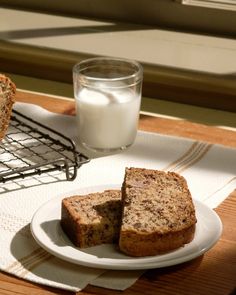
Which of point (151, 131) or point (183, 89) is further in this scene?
point (183, 89)

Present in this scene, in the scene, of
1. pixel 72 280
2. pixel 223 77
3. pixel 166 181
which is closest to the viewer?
pixel 72 280

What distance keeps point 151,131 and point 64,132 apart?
0.17 metres

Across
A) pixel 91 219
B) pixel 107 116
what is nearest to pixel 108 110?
pixel 107 116

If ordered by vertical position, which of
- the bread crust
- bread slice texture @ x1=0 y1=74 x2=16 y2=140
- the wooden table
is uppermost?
bread slice texture @ x1=0 y1=74 x2=16 y2=140

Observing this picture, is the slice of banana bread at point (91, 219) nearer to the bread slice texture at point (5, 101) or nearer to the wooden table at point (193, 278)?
the wooden table at point (193, 278)

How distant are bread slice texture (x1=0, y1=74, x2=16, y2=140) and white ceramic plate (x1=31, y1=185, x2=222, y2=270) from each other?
31 centimetres

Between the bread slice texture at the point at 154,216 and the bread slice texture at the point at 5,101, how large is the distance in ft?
1.15

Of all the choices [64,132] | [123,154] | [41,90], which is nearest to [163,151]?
[123,154]

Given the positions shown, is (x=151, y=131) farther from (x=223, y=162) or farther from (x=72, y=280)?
(x=72, y=280)

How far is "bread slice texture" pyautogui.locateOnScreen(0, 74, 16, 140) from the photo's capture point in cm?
152

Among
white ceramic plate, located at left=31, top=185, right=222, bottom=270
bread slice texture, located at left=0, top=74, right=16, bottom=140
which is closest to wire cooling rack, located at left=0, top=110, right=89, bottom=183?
bread slice texture, located at left=0, top=74, right=16, bottom=140

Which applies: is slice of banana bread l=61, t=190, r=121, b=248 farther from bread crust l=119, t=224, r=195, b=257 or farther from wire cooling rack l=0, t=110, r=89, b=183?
wire cooling rack l=0, t=110, r=89, b=183

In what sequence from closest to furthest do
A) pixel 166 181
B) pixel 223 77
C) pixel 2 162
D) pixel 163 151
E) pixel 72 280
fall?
pixel 72 280 → pixel 166 181 → pixel 2 162 → pixel 163 151 → pixel 223 77

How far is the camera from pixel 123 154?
5.10 feet
